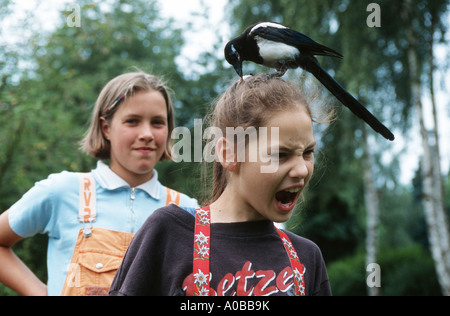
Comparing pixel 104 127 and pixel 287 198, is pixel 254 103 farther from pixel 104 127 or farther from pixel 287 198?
pixel 104 127

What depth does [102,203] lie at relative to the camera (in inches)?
83.2

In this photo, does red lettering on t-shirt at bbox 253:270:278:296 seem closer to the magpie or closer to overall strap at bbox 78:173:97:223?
the magpie

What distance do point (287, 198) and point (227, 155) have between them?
24 centimetres

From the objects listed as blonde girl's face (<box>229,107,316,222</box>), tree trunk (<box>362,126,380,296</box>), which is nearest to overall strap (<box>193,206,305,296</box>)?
blonde girl's face (<box>229,107,316,222</box>)

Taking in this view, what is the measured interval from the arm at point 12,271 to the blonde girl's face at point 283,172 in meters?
1.31

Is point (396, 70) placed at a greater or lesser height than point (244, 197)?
greater

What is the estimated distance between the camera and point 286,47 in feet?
6.25

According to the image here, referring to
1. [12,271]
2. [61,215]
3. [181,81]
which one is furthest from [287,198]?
[181,81]

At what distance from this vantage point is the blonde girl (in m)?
1.96
